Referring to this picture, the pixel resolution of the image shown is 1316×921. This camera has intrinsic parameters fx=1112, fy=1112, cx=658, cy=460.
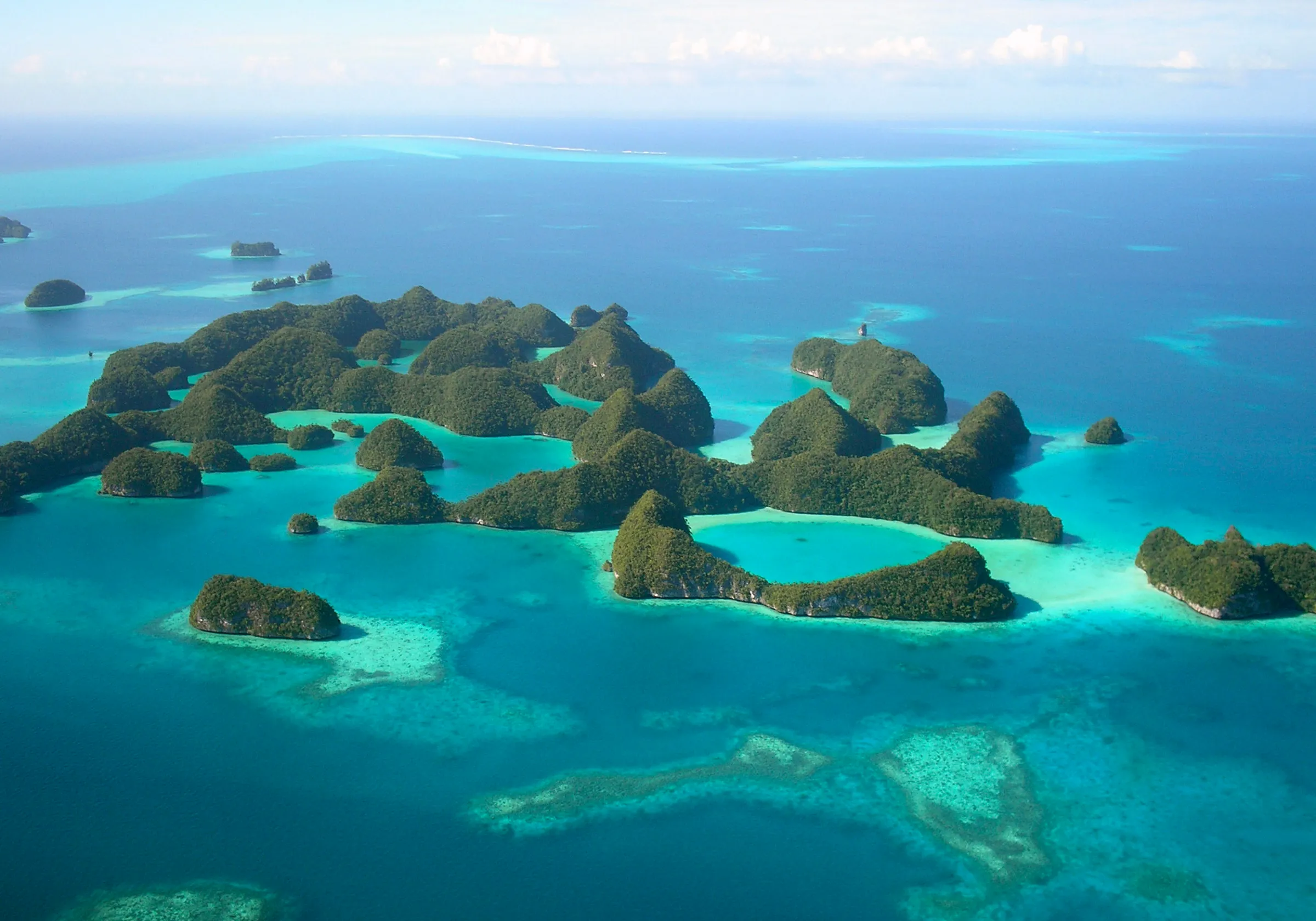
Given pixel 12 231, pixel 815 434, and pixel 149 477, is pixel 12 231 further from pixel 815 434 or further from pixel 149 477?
pixel 815 434

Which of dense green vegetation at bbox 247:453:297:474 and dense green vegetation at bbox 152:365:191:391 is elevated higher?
dense green vegetation at bbox 152:365:191:391

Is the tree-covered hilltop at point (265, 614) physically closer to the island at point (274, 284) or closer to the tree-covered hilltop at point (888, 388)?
the tree-covered hilltop at point (888, 388)

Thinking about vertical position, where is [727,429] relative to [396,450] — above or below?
below

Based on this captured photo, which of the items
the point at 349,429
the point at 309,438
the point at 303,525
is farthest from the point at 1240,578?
the point at 309,438

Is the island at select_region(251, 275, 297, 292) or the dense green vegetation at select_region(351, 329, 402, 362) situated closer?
the dense green vegetation at select_region(351, 329, 402, 362)

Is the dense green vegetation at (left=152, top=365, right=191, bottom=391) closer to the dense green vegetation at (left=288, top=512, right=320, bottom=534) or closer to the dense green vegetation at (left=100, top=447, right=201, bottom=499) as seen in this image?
the dense green vegetation at (left=100, top=447, right=201, bottom=499)

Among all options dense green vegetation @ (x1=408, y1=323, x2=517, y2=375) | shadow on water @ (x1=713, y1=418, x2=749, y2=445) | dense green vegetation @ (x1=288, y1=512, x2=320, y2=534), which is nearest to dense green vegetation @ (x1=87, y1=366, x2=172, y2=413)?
dense green vegetation @ (x1=408, y1=323, x2=517, y2=375)
